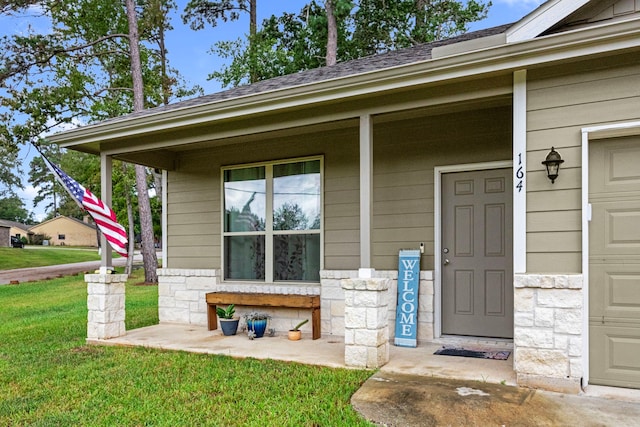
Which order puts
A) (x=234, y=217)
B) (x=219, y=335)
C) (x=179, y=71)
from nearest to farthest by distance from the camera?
(x=219, y=335)
(x=234, y=217)
(x=179, y=71)

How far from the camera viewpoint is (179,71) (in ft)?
55.1

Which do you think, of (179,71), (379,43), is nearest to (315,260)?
(379,43)

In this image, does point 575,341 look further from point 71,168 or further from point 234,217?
point 71,168

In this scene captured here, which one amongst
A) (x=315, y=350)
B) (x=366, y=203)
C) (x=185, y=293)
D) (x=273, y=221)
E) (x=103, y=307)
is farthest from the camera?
(x=185, y=293)

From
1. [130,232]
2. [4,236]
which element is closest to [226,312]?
[130,232]

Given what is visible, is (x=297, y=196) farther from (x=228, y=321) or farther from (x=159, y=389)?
(x=159, y=389)

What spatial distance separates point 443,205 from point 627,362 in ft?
7.16

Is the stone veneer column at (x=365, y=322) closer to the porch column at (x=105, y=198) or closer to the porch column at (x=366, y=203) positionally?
the porch column at (x=366, y=203)

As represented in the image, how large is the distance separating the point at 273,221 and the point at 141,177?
27.9 feet

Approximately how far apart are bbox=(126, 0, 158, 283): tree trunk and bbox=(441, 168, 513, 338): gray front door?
29.6 ft

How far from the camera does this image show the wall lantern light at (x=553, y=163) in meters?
3.26

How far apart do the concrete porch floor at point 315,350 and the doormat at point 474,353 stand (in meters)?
0.09

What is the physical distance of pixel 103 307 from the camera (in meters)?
5.22

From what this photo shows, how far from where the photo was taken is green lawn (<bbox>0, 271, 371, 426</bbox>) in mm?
2988
